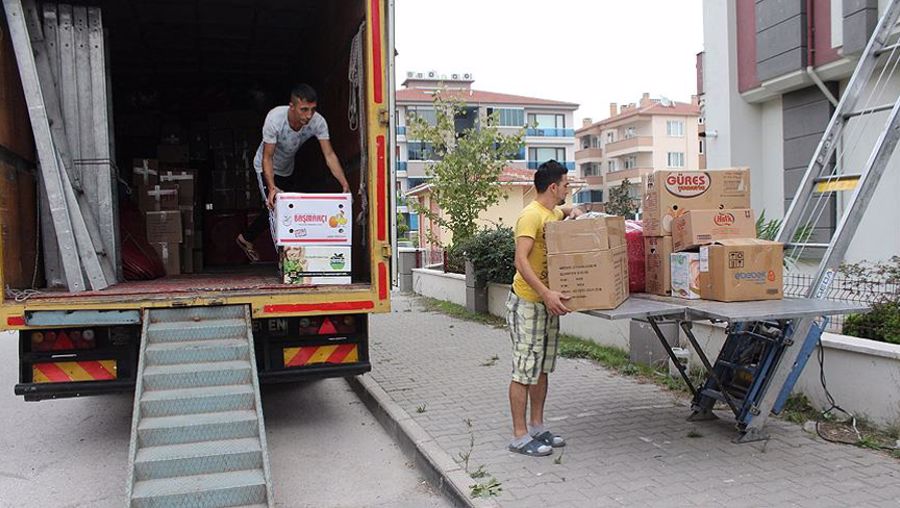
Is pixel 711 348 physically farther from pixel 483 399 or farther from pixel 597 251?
pixel 597 251

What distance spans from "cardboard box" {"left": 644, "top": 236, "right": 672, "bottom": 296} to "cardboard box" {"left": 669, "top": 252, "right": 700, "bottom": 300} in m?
0.12

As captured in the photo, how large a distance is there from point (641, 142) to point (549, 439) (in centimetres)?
6166

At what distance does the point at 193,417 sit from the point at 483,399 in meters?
2.57

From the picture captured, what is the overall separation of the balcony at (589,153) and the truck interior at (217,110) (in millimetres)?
62263

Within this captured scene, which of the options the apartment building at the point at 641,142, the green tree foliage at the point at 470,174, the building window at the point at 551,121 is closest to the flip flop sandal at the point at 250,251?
the green tree foliage at the point at 470,174

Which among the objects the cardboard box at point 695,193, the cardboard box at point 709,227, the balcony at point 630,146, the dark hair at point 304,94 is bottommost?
the cardboard box at point 709,227

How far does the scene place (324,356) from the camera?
17.3ft

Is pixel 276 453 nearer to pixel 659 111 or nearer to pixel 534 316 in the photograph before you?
pixel 534 316

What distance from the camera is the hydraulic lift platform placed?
3.88 metres

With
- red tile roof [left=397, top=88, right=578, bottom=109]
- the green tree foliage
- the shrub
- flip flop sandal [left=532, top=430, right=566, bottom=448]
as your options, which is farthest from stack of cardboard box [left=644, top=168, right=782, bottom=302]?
red tile roof [left=397, top=88, right=578, bottom=109]

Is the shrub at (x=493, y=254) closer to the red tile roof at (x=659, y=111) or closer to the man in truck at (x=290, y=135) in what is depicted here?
the man in truck at (x=290, y=135)

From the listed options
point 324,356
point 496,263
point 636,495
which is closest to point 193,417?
point 324,356

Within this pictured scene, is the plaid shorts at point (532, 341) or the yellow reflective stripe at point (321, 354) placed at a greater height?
the plaid shorts at point (532, 341)

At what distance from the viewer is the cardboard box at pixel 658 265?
4.62m
